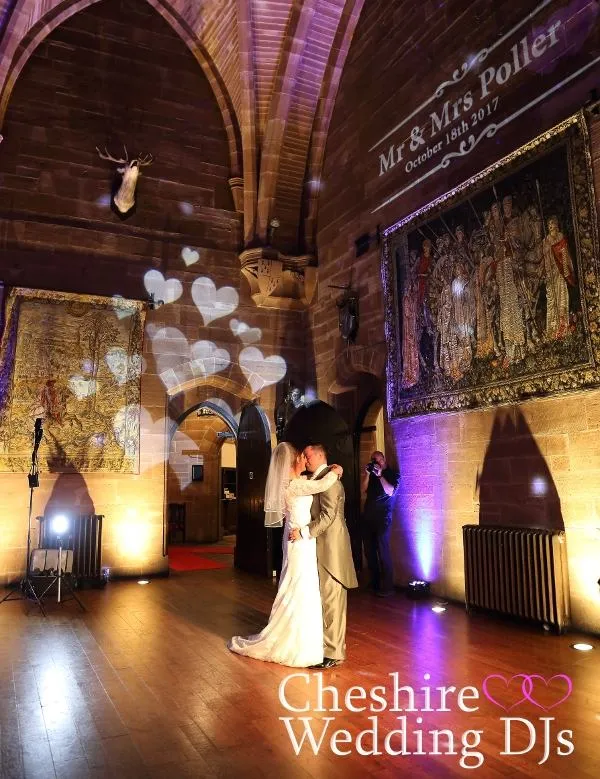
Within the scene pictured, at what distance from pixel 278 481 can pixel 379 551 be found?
5.60 ft

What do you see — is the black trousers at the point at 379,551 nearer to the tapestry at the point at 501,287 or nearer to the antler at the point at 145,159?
the tapestry at the point at 501,287

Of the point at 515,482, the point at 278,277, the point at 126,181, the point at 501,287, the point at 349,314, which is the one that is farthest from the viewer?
the point at 278,277

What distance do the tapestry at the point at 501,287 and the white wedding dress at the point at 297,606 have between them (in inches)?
85.4

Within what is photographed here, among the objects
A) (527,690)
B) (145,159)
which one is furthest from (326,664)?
(145,159)

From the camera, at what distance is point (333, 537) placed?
4098mm

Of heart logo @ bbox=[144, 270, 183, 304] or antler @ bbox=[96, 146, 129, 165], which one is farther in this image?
heart logo @ bbox=[144, 270, 183, 304]

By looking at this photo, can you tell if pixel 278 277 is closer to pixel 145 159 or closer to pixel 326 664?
pixel 145 159

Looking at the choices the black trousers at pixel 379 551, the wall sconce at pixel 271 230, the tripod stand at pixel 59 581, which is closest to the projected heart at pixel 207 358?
the wall sconce at pixel 271 230

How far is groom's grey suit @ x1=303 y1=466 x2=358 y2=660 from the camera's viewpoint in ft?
13.1

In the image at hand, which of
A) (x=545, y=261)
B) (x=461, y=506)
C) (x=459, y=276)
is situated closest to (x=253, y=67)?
(x=459, y=276)

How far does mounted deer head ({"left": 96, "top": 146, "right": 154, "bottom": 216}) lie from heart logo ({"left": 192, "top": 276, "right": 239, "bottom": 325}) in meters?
1.36

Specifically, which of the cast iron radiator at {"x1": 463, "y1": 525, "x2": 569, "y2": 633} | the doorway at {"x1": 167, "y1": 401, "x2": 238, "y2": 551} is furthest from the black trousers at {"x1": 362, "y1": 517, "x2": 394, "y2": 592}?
the doorway at {"x1": 167, "y1": 401, "x2": 238, "y2": 551}

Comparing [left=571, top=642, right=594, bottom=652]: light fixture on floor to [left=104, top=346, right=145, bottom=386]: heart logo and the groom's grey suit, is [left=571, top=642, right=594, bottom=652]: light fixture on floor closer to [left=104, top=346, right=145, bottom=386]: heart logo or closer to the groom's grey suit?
the groom's grey suit

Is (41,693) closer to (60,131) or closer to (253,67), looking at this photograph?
(60,131)
